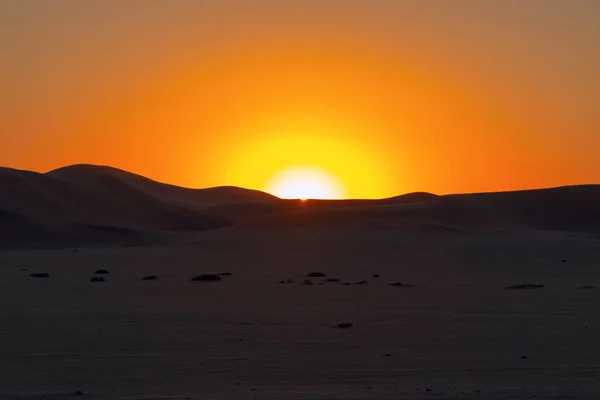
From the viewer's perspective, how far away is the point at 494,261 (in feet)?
117

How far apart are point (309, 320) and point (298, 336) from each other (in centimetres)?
204

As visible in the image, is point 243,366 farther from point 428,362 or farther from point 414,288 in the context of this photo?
point 414,288

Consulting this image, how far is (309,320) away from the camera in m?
16.9

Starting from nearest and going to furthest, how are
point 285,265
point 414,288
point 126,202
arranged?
point 414,288, point 285,265, point 126,202

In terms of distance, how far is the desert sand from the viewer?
11.2 metres

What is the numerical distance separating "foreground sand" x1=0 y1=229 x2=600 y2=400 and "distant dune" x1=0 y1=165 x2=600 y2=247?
27.1m

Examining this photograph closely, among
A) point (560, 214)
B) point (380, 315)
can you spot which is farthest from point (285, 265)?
point (560, 214)

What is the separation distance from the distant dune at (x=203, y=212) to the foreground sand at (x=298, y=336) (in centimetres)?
2712

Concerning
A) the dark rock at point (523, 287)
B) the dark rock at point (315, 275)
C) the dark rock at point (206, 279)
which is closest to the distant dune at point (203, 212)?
the dark rock at point (315, 275)

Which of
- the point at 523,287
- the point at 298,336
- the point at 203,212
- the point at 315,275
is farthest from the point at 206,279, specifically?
the point at 203,212

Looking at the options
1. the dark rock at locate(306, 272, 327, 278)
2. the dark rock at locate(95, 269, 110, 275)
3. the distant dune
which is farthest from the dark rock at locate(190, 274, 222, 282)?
the distant dune

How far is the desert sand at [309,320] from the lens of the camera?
11172 mm

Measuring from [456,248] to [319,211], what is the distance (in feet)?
→ 65.7

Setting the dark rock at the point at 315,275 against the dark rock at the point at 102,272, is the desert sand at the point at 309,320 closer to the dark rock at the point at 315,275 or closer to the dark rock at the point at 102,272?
the dark rock at the point at 315,275
